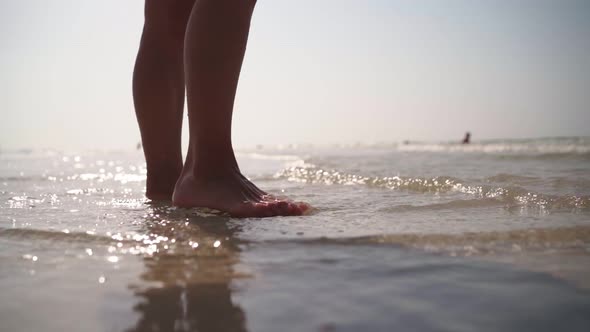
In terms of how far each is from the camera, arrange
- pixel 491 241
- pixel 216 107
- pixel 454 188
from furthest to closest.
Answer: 1. pixel 454 188
2. pixel 216 107
3. pixel 491 241

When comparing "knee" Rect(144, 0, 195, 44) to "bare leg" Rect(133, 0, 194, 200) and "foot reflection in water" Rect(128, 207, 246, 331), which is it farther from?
"foot reflection in water" Rect(128, 207, 246, 331)

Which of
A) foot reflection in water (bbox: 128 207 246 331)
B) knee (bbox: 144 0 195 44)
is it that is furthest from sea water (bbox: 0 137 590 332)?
knee (bbox: 144 0 195 44)

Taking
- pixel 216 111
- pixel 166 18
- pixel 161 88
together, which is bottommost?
pixel 216 111

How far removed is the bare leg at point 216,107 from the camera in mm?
1625

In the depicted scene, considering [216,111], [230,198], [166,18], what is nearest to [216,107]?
[216,111]

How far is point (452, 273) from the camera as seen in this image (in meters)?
0.87

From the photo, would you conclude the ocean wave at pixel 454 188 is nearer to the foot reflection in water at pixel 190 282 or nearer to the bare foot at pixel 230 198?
the bare foot at pixel 230 198

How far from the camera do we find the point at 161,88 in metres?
2.06

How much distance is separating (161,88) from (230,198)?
677 millimetres

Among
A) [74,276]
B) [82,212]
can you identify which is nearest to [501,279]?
[74,276]

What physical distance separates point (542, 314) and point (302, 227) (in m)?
0.75

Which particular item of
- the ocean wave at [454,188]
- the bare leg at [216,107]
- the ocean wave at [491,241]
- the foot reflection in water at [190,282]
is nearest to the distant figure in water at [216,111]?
the bare leg at [216,107]

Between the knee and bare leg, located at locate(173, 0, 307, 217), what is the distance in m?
0.47

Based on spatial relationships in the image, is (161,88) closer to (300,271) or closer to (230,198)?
(230,198)
